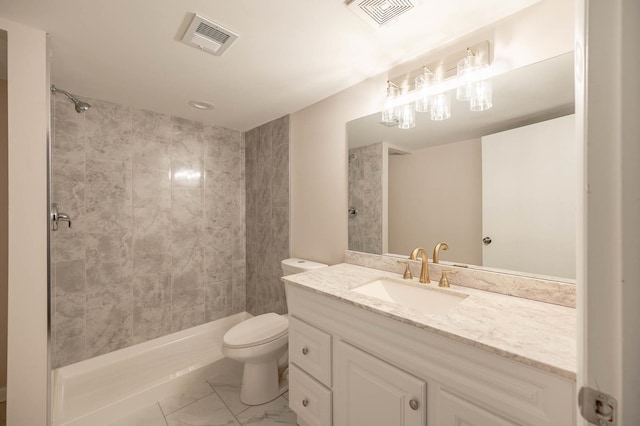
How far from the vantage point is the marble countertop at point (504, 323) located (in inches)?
27.4

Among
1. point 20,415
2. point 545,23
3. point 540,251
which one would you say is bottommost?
point 20,415

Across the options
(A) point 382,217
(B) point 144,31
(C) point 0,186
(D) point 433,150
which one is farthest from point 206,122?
(D) point 433,150

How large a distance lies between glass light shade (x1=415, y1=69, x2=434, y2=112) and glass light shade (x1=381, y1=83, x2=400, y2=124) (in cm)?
13

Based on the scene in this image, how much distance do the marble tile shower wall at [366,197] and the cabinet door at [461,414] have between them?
896 millimetres

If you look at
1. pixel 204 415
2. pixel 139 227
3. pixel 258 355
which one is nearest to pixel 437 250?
pixel 258 355

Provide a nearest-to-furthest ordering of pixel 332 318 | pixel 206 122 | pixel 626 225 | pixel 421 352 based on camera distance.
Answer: pixel 626 225 → pixel 421 352 → pixel 332 318 → pixel 206 122

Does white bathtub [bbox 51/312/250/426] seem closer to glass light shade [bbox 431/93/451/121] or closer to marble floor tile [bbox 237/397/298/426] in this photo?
marble floor tile [bbox 237/397/298/426]

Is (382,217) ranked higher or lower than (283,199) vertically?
lower

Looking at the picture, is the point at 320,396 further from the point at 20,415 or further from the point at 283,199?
the point at 283,199

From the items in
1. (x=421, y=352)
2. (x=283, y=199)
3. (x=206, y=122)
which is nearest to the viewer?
(x=421, y=352)

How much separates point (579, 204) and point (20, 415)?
2.11m

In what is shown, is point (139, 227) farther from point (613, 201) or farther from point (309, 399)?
point (613, 201)

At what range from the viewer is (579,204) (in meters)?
0.41

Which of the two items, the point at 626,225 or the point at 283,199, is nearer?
the point at 626,225
